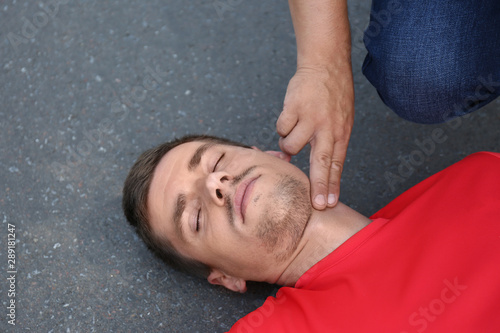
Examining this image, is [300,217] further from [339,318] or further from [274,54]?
[274,54]

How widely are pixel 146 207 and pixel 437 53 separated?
54.8 inches

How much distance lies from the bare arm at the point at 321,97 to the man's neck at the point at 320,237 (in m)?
0.06

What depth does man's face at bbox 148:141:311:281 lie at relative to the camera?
1.80 m

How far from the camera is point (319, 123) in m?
1.97

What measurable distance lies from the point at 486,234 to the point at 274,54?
1.70m

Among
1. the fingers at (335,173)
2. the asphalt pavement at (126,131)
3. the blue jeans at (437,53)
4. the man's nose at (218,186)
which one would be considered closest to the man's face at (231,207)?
the man's nose at (218,186)

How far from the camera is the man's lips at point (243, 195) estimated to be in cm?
181

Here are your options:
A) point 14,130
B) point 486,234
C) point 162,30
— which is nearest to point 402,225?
point 486,234

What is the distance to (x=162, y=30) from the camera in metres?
2.99

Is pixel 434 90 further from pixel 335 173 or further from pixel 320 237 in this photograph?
pixel 320 237

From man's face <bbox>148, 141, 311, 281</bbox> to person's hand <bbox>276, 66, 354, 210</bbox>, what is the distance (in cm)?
9

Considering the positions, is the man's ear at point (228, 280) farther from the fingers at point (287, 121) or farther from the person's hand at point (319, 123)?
the fingers at point (287, 121)

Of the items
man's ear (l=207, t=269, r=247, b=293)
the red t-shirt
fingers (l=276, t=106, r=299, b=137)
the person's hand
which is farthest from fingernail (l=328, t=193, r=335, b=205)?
man's ear (l=207, t=269, r=247, b=293)

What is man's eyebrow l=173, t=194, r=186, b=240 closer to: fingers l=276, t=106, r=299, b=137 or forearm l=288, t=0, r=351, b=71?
fingers l=276, t=106, r=299, b=137
